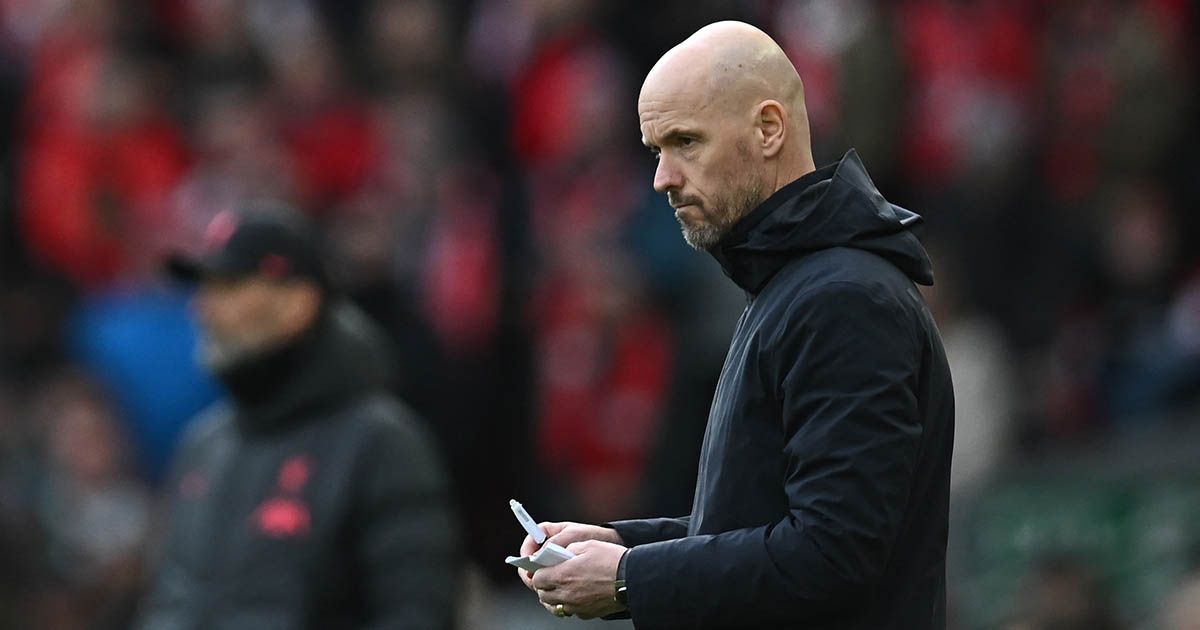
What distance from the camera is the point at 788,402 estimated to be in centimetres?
362

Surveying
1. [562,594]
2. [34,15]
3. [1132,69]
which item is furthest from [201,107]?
[562,594]

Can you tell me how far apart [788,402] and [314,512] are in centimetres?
303

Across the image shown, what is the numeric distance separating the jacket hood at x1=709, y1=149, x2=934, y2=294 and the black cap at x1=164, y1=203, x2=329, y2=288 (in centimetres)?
320

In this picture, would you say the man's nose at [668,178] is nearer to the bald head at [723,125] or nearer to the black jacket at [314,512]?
the bald head at [723,125]

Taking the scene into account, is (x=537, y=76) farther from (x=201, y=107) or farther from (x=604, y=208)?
(x=201, y=107)

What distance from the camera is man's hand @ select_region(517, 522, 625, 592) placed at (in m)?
3.76

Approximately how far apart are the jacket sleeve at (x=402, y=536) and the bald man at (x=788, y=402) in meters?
2.47

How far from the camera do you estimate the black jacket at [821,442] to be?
353cm

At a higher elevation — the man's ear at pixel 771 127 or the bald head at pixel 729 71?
the bald head at pixel 729 71

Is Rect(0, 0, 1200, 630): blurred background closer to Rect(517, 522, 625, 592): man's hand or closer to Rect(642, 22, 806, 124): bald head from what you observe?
Rect(517, 522, 625, 592): man's hand

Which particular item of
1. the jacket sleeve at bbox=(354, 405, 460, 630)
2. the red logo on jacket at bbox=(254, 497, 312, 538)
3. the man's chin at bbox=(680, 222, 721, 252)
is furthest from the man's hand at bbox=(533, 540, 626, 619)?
the red logo on jacket at bbox=(254, 497, 312, 538)

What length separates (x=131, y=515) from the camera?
10.6 m

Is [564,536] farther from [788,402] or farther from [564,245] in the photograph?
[564,245]

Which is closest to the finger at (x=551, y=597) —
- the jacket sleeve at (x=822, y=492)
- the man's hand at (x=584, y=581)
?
the man's hand at (x=584, y=581)
